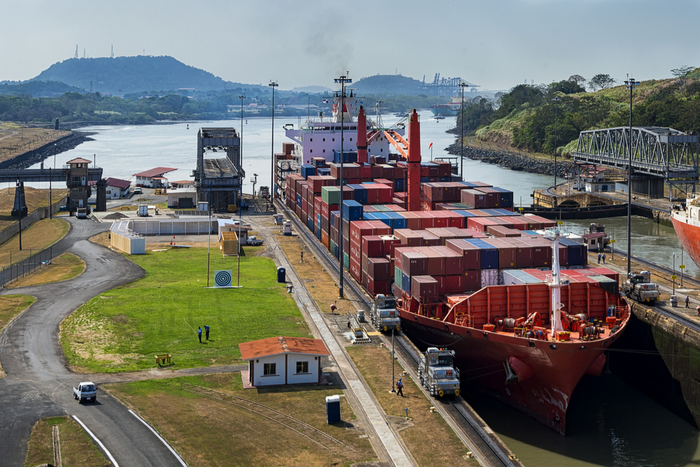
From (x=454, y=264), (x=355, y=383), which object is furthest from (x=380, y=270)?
(x=355, y=383)

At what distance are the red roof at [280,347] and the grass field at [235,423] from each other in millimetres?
1721

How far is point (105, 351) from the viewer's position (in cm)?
4691

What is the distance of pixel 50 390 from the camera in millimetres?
40312

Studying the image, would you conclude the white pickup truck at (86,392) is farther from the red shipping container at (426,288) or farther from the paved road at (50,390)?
the red shipping container at (426,288)

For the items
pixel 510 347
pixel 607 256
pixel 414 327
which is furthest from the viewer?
pixel 607 256

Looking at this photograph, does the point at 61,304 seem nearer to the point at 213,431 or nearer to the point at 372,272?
the point at 372,272

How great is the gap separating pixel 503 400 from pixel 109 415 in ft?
72.6

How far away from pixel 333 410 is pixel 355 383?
5.82 metres

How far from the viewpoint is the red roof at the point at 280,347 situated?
41.7m

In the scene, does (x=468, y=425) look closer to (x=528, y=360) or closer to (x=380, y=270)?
(x=528, y=360)

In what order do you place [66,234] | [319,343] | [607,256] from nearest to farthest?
1. [319,343]
2. [607,256]
3. [66,234]

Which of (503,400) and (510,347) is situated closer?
(510,347)

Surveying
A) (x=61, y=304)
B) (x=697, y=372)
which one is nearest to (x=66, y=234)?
(x=61, y=304)

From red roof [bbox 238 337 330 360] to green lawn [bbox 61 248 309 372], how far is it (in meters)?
3.07
